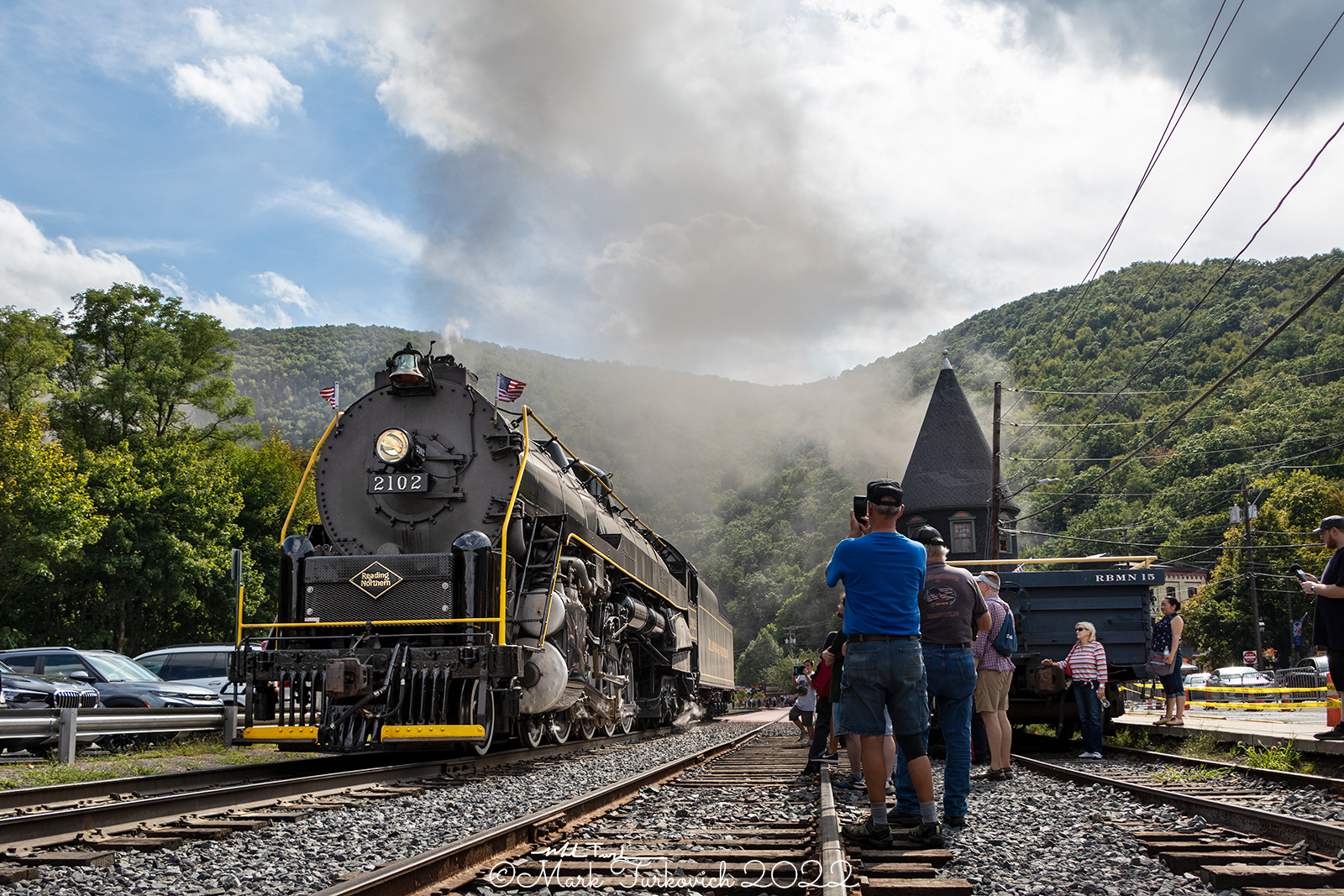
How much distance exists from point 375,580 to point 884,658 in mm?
5312

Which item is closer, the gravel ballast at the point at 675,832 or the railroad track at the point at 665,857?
the railroad track at the point at 665,857

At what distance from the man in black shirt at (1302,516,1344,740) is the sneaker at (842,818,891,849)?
4.33m

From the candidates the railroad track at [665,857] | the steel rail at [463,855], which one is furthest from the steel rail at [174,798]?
the railroad track at [665,857]

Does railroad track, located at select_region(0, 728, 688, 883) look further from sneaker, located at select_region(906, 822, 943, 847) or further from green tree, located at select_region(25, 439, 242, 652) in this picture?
green tree, located at select_region(25, 439, 242, 652)

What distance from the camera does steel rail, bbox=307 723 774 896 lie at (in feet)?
10.5

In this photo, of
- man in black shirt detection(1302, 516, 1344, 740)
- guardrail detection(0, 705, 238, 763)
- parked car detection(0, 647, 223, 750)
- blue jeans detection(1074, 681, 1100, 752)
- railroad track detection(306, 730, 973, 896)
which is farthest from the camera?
parked car detection(0, 647, 223, 750)

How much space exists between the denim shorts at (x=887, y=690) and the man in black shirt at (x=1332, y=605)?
4.02 metres

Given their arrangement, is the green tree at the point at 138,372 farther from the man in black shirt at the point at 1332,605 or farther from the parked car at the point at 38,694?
the man in black shirt at the point at 1332,605

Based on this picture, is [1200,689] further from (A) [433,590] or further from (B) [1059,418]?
(B) [1059,418]

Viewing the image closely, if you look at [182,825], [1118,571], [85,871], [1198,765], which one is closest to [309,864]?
[85,871]

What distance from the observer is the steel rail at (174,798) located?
15.1ft

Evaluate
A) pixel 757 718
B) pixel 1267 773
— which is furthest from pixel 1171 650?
pixel 757 718

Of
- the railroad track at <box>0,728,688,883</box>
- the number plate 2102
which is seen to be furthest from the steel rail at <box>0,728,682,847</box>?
the number plate 2102

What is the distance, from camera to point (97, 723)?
9.34 metres
